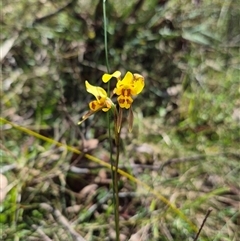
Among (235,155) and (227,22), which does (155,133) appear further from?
(227,22)

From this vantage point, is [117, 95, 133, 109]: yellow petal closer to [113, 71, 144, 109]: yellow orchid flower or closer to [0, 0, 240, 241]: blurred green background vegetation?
[113, 71, 144, 109]: yellow orchid flower

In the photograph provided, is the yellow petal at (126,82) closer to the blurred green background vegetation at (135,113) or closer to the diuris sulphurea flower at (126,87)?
the diuris sulphurea flower at (126,87)

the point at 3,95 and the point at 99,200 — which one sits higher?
the point at 3,95

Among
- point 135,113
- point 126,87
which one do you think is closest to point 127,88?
point 126,87

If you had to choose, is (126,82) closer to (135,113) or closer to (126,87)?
(126,87)

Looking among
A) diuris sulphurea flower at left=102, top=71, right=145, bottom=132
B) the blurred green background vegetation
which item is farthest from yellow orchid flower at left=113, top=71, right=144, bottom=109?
the blurred green background vegetation

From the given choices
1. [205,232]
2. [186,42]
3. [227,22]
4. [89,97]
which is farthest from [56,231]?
[227,22]
